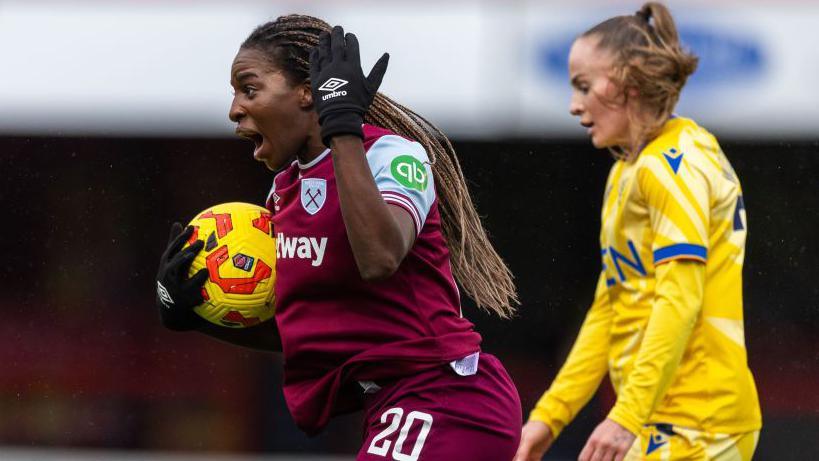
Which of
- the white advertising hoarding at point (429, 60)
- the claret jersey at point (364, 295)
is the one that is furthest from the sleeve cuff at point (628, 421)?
the white advertising hoarding at point (429, 60)

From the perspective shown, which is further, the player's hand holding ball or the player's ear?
the player's hand holding ball

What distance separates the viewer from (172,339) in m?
9.73

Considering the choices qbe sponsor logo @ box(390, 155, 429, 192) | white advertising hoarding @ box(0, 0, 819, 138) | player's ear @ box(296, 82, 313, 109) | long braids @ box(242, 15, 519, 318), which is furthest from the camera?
white advertising hoarding @ box(0, 0, 819, 138)

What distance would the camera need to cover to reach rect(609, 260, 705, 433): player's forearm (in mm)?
3662

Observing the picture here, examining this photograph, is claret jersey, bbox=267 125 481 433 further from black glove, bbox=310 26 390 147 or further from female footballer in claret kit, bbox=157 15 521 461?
black glove, bbox=310 26 390 147

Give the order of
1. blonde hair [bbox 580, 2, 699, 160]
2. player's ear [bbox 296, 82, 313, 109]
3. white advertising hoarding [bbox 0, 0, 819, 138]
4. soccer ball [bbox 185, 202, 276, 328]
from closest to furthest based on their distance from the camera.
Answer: player's ear [bbox 296, 82, 313, 109], soccer ball [bbox 185, 202, 276, 328], blonde hair [bbox 580, 2, 699, 160], white advertising hoarding [bbox 0, 0, 819, 138]

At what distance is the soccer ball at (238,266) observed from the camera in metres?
3.70

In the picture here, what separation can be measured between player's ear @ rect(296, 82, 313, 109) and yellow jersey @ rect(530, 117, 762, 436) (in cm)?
101

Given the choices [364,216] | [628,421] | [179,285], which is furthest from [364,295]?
[628,421]

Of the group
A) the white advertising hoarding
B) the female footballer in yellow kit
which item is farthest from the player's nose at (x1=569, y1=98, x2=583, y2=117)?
the white advertising hoarding

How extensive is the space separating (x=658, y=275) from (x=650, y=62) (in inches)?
26.1

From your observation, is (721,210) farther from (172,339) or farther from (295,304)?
(172,339)

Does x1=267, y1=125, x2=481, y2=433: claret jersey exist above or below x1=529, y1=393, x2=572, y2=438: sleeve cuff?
above

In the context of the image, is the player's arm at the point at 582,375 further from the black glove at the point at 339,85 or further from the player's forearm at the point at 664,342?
the black glove at the point at 339,85
